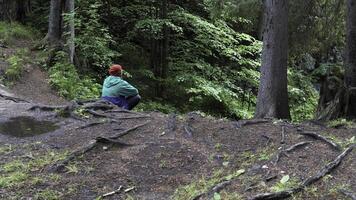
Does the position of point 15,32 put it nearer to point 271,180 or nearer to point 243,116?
Result: point 243,116

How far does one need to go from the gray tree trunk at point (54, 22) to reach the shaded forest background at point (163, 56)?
0.27 metres

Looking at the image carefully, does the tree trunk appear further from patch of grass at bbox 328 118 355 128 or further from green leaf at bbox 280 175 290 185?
green leaf at bbox 280 175 290 185

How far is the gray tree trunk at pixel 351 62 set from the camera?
937cm

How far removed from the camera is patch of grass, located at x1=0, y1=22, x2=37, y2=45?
18.2 meters

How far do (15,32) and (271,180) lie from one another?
15.9 metres

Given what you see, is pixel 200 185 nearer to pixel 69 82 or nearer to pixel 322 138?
pixel 322 138

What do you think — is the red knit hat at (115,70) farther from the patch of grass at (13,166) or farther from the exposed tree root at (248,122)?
the patch of grass at (13,166)

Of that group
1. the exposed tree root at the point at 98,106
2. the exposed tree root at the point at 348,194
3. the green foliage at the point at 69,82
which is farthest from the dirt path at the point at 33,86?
the exposed tree root at the point at 348,194

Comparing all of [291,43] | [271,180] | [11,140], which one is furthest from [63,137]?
[291,43]

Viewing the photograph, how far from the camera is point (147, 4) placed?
19.1m

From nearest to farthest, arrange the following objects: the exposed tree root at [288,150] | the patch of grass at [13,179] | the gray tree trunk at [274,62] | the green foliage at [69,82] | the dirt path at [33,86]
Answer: the patch of grass at [13,179] → the exposed tree root at [288,150] → the gray tree trunk at [274,62] → the dirt path at [33,86] → the green foliage at [69,82]

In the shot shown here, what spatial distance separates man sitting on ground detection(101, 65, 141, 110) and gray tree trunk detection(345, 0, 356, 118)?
4680 mm

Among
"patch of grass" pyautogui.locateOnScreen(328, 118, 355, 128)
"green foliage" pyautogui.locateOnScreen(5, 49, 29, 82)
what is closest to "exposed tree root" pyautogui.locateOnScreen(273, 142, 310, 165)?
"patch of grass" pyautogui.locateOnScreen(328, 118, 355, 128)

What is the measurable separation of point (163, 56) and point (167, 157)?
12.5 meters
